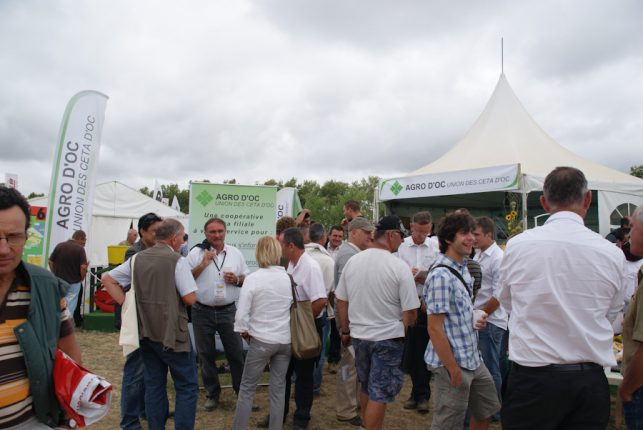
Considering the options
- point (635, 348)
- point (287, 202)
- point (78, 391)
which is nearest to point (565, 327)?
point (635, 348)

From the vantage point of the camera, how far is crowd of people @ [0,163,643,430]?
173cm

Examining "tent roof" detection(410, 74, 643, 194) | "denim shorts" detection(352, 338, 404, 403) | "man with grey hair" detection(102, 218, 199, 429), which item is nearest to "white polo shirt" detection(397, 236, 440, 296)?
"denim shorts" detection(352, 338, 404, 403)

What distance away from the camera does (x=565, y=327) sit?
1.98 metres

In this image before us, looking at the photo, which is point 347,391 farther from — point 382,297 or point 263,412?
point 382,297

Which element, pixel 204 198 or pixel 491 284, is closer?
pixel 491 284

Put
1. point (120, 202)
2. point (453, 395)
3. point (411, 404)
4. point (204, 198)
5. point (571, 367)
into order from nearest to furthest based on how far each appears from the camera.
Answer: point (571, 367) → point (453, 395) → point (411, 404) → point (204, 198) → point (120, 202)

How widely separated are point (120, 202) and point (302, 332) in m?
15.9

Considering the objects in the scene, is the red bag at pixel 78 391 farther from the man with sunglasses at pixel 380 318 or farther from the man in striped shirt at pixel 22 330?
the man with sunglasses at pixel 380 318

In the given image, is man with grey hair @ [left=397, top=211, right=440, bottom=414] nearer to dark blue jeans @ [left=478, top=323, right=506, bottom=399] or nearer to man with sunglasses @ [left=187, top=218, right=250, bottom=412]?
dark blue jeans @ [left=478, top=323, right=506, bottom=399]

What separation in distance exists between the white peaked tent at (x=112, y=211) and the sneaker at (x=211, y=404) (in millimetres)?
12480

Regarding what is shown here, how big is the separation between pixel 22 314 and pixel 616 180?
10648mm

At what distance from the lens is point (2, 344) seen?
147 cm

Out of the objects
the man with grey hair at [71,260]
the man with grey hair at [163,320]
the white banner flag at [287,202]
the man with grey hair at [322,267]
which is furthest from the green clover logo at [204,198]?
the white banner flag at [287,202]

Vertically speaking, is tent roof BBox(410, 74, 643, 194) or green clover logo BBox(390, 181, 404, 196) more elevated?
tent roof BBox(410, 74, 643, 194)
